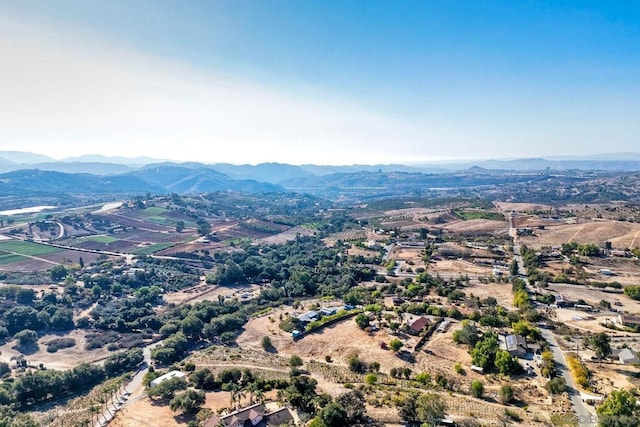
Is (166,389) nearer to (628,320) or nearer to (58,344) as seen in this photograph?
(58,344)

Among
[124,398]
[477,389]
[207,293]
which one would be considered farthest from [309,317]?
[207,293]

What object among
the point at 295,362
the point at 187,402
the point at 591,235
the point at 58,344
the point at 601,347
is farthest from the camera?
the point at 591,235

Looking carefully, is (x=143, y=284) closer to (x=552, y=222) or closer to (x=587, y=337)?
(x=587, y=337)

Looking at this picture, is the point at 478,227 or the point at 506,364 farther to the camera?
the point at 478,227

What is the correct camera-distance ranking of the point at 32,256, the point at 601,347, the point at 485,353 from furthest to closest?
the point at 32,256, the point at 485,353, the point at 601,347

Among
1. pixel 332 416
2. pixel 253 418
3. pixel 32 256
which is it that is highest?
pixel 332 416

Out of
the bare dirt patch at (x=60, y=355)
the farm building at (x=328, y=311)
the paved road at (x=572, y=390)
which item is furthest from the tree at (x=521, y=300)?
the bare dirt patch at (x=60, y=355)

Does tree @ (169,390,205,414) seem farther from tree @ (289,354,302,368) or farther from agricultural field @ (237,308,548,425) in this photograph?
agricultural field @ (237,308,548,425)
